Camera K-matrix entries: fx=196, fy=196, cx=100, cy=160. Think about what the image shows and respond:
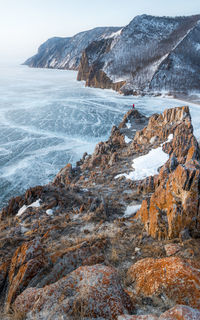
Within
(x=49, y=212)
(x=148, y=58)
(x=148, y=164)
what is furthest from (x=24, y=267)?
(x=148, y=58)

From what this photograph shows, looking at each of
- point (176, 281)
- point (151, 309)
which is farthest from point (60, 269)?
point (176, 281)

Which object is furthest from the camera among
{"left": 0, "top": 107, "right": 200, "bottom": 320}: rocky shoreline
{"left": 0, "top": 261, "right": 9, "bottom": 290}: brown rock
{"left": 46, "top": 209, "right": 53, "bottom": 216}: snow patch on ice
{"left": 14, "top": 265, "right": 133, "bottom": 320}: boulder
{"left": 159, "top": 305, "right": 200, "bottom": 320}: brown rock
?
{"left": 46, "top": 209, "right": 53, "bottom": 216}: snow patch on ice

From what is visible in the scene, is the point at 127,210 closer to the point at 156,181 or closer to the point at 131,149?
the point at 156,181

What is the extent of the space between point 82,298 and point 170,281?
1523mm

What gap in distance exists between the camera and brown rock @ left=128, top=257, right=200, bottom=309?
3123 mm

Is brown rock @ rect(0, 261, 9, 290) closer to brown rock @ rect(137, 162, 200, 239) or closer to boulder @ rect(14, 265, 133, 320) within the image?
boulder @ rect(14, 265, 133, 320)

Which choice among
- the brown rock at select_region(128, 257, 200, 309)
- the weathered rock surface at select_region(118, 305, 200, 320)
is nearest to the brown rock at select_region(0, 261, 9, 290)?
the brown rock at select_region(128, 257, 200, 309)

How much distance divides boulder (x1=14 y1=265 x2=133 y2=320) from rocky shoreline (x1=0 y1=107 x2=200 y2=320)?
14mm

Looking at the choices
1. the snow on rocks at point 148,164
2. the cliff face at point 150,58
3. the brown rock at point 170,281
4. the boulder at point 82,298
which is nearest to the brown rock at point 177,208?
the brown rock at point 170,281

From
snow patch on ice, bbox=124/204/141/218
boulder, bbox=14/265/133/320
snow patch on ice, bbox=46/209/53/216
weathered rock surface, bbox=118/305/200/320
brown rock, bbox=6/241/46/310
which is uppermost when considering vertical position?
weathered rock surface, bbox=118/305/200/320

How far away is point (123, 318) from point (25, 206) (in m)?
8.25

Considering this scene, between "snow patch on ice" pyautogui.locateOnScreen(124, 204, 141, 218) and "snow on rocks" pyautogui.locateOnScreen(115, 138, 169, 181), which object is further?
"snow on rocks" pyautogui.locateOnScreen(115, 138, 169, 181)

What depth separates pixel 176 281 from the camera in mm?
3326

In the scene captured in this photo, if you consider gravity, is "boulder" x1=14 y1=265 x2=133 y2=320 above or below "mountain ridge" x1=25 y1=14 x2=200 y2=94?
below
